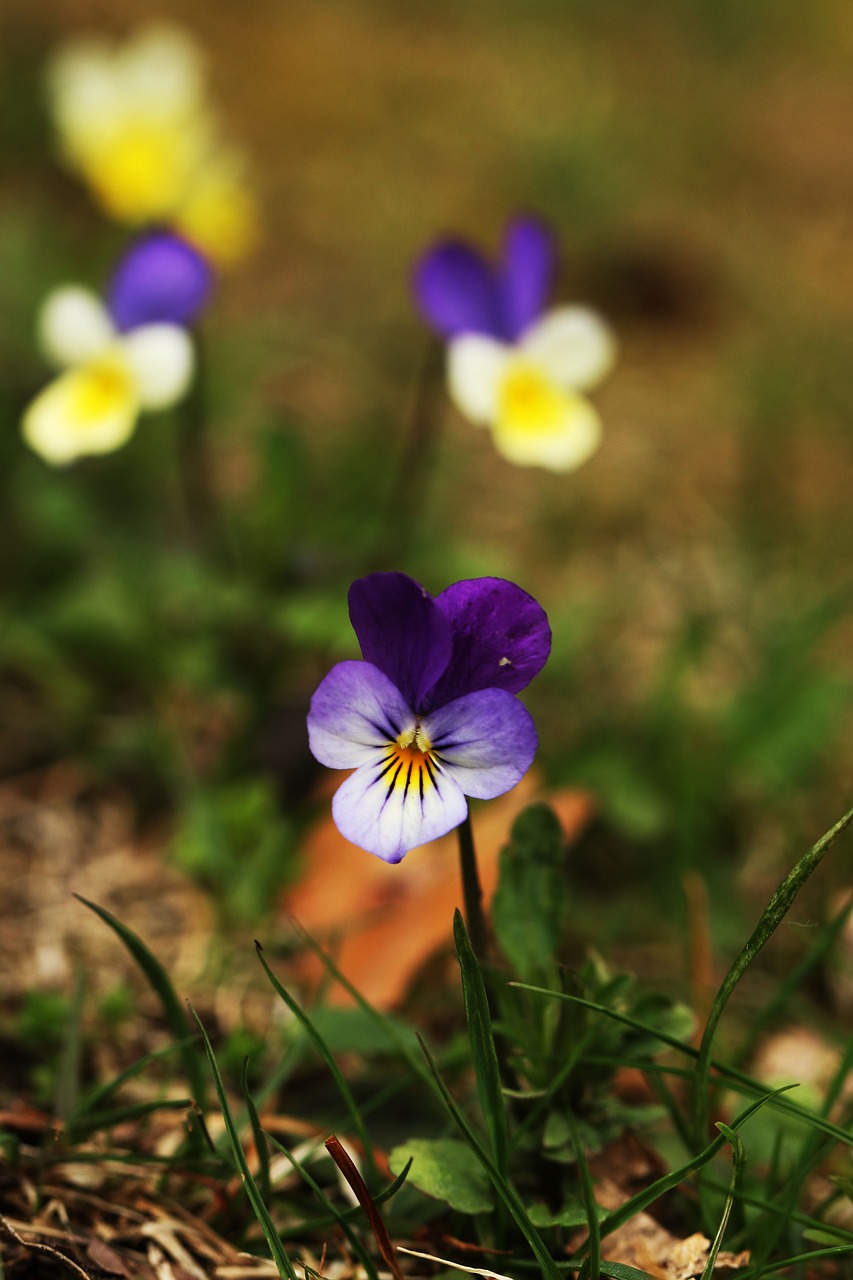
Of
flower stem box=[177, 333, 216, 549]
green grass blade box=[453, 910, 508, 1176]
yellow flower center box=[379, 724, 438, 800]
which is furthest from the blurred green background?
yellow flower center box=[379, 724, 438, 800]

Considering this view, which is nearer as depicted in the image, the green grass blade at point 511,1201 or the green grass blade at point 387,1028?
the green grass blade at point 511,1201

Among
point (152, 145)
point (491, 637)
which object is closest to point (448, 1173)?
point (491, 637)

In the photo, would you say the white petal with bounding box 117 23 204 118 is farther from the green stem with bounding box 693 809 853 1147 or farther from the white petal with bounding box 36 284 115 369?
the green stem with bounding box 693 809 853 1147

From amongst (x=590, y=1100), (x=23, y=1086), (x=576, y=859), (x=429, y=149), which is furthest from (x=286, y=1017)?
(x=429, y=149)

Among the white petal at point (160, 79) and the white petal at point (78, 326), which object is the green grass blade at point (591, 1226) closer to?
the white petal at point (78, 326)

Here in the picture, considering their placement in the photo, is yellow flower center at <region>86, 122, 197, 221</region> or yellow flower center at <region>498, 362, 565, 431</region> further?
yellow flower center at <region>86, 122, 197, 221</region>

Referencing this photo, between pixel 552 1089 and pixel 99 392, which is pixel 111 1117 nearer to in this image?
pixel 552 1089

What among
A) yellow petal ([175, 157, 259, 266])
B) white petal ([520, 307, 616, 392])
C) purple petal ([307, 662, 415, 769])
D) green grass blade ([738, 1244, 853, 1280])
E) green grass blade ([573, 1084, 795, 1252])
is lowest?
green grass blade ([738, 1244, 853, 1280])

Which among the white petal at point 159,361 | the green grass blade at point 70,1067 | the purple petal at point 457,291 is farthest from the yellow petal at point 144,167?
the green grass blade at point 70,1067
